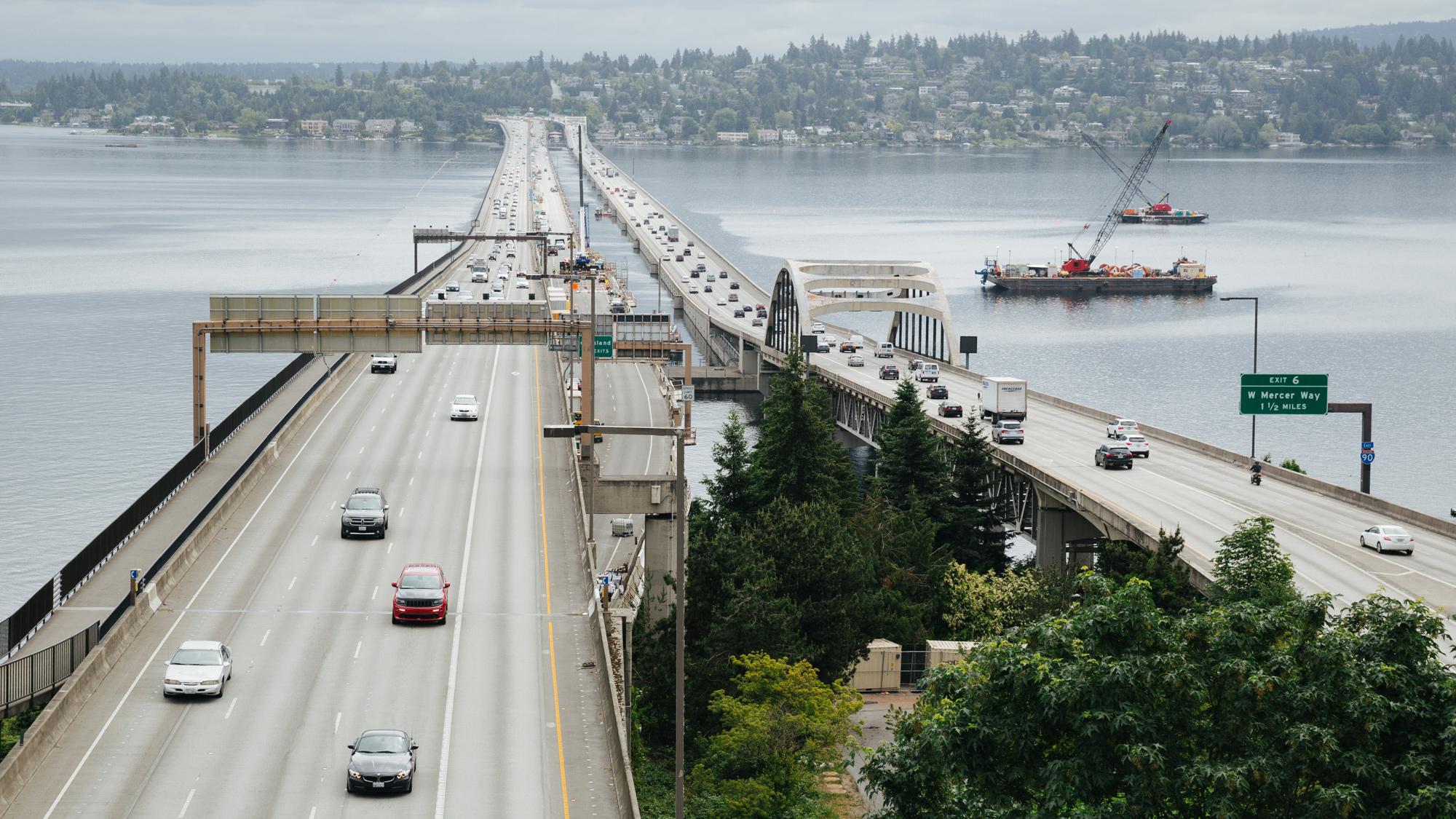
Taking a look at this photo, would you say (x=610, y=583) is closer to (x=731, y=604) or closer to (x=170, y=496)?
(x=731, y=604)

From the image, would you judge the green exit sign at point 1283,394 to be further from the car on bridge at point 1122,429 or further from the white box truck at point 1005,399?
the white box truck at point 1005,399

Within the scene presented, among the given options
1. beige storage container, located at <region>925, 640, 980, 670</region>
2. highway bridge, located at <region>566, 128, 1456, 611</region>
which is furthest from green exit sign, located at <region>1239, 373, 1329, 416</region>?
beige storage container, located at <region>925, 640, 980, 670</region>

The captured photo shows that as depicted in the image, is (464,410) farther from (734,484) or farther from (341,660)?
(341,660)

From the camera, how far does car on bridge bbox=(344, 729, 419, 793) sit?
29266 mm

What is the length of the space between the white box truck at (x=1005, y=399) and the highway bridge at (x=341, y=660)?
94.9 feet

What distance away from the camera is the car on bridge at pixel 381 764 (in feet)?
96.0

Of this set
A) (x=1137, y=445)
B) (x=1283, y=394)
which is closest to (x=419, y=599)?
(x=1137, y=445)

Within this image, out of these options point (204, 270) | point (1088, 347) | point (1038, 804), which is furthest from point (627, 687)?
point (204, 270)

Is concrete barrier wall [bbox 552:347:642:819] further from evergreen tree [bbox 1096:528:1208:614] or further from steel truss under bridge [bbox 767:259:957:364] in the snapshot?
steel truss under bridge [bbox 767:259:957:364]

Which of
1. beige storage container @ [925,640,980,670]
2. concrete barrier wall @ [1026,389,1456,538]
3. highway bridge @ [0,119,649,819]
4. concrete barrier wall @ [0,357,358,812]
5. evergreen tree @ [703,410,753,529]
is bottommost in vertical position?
beige storage container @ [925,640,980,670]

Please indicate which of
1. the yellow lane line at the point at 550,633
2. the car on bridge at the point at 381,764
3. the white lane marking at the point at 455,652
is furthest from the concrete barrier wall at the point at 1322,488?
the car on bridge at the point at 381,764

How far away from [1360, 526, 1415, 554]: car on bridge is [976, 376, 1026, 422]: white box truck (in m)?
30.4

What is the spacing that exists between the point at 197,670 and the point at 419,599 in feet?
25.0

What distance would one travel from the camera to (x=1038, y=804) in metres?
23.4
